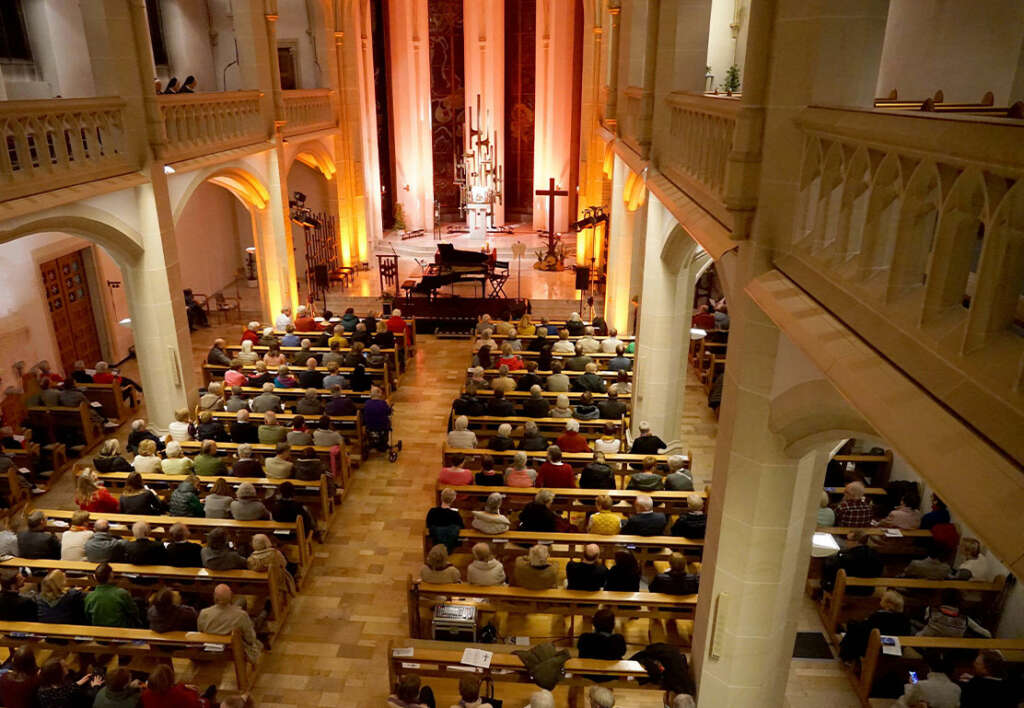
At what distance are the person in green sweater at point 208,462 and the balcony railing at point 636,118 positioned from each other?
6338mm

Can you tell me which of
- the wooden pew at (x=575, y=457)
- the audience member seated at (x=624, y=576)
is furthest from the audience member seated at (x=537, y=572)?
the wooden pew at (x=575, y=457)

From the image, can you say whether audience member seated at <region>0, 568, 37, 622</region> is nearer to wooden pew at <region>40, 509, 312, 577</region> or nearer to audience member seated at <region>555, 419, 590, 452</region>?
wooden pew at <region>40, 509, 312, 577</region>

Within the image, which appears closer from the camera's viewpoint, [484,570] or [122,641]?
[122,641]

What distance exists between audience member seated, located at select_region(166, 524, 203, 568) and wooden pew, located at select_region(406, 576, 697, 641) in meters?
Answer: 2.08

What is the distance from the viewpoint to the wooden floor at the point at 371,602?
6242 mm

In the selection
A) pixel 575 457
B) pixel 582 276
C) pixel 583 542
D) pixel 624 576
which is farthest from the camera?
pixel 582 276

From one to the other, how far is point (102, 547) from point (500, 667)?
3987mm

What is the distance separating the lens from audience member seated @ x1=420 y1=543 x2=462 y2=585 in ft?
21.5

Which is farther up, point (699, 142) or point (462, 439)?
point (699, 142)

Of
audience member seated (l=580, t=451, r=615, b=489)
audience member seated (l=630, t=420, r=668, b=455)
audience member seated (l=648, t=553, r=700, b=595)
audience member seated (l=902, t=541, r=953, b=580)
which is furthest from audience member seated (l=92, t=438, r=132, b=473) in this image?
audience member seated (l=902, t=541, r=953, b=580)

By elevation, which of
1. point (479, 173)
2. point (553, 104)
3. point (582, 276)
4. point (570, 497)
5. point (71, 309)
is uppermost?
point (553, 104)

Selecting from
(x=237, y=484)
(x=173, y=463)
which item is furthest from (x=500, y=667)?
(x=173, y=463)

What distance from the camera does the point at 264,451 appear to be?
359 inches

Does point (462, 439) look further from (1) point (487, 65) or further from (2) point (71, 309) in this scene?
(1) point (487, 65)
